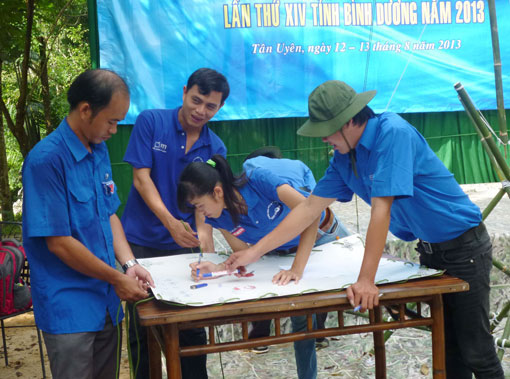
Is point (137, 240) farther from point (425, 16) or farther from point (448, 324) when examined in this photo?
point (425, 16)

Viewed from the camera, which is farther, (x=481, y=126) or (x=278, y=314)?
(x=481, y=126)

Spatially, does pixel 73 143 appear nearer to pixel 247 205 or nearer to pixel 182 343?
pixel 247 205

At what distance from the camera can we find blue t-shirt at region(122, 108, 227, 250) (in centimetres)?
244

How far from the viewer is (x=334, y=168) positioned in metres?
1.97

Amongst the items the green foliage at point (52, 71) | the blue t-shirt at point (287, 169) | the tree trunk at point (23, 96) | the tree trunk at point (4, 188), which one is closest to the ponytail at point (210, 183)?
the blue t-shirt at point (287, 169)

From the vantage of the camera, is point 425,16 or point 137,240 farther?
point 425,16

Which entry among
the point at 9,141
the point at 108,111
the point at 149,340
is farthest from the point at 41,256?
the point at 9,141

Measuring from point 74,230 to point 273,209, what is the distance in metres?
0.83

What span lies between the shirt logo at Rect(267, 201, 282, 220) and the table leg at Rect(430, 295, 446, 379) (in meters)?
0.71

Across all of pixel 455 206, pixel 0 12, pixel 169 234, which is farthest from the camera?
pixel 0 12

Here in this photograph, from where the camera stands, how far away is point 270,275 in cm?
193

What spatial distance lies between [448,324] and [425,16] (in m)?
4.65

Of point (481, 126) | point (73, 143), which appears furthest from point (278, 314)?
point (481, 126)

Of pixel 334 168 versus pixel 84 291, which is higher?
pixel 334 168
